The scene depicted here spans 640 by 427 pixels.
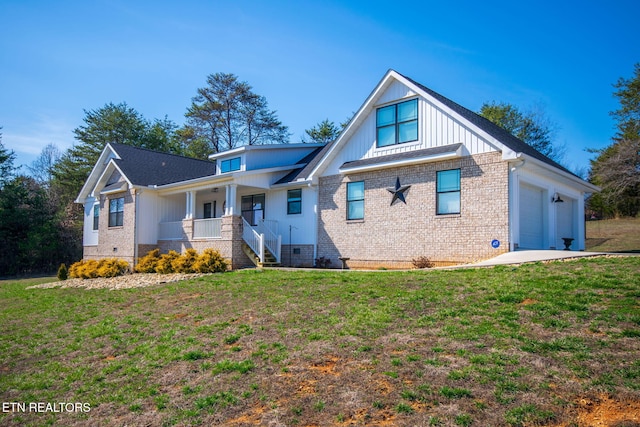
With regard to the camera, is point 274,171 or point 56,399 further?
point 274,171

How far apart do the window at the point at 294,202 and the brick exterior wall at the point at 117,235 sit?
8124 millimetres

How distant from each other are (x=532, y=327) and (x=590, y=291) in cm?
219

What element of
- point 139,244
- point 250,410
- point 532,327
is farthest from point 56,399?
point 139,244

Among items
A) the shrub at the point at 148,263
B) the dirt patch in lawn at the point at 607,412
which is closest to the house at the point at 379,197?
the shrub at the point at 148,263

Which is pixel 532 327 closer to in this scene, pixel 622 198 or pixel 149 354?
pixel 149 354

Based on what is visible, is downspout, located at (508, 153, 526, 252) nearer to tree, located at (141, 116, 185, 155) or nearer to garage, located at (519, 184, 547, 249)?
garage, located at (519, 184, 547, 249)

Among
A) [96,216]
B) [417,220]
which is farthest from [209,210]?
[417,220]

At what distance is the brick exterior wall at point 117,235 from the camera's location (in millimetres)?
22500

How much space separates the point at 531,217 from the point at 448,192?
3.24 meters

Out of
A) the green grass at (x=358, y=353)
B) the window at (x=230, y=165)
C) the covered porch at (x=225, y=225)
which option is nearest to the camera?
the green grass at (x=358, y=353)

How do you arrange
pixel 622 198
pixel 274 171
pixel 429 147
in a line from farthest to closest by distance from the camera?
1. pixel 622 198
2. pixel 274 171
3. pixel 429 147

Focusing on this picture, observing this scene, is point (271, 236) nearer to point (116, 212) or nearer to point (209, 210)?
point (209, 210)

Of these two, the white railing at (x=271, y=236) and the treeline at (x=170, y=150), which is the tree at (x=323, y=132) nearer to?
the treeline at (x=170, y=150)

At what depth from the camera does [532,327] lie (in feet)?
21.3
